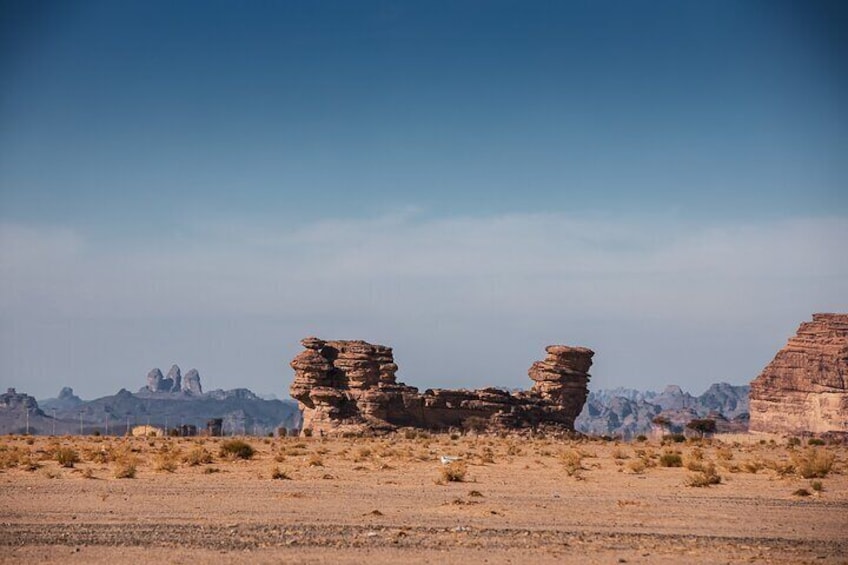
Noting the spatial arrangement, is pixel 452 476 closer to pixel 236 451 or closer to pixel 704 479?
pixel 704 479

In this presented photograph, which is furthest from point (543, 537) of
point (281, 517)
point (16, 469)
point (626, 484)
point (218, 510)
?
point (16, 469)

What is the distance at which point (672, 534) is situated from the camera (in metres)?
16.3

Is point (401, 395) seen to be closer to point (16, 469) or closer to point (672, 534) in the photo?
point (16, 469)

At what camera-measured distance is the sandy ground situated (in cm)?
1424

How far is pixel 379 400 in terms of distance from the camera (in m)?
55.7

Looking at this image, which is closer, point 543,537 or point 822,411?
point 543,537

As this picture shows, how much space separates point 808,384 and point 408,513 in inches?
2689

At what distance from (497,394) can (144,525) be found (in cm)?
4315

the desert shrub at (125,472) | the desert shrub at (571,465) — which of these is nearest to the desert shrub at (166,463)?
the desert shrub at (125,472)

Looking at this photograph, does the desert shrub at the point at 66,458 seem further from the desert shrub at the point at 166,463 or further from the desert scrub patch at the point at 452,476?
the desert scrub patch at the point at 452,476

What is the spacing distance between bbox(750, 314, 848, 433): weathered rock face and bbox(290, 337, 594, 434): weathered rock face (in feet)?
95.1

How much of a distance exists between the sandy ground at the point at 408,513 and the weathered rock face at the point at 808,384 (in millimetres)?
47656

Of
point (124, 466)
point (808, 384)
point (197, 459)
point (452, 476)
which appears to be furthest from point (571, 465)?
point (808, 384)

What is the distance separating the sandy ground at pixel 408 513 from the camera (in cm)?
1424
